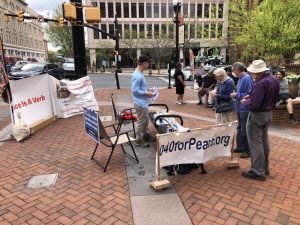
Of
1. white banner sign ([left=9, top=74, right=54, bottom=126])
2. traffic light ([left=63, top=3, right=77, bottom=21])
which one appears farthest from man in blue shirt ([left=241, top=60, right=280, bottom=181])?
traffic light ([left=63, top=3, right=77, bottom=21])

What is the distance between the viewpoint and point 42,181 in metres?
4.80

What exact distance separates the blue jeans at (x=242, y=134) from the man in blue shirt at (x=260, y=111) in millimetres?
879

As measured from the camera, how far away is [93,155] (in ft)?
18.1

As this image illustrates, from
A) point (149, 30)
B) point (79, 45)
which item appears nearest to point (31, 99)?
point (79, 45)

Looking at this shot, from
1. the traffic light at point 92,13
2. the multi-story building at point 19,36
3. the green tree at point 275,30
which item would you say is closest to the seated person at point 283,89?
the traffic light at point 92,13

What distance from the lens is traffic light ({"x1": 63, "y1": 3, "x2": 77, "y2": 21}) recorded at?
8664mm

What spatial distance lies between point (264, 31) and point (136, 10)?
1589 inches

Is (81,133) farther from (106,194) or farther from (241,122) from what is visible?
(241,122)

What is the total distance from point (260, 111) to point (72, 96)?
20.9ft

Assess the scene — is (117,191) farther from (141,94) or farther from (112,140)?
(141,94)

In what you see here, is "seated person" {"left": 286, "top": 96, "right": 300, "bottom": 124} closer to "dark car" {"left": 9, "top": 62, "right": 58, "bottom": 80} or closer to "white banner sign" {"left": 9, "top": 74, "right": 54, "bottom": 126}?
"white banner sign" {"left": 9, "top": 74, "right": 54, "bottom": 126}

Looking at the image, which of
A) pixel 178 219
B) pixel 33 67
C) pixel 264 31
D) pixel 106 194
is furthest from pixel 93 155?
pixel 33 67

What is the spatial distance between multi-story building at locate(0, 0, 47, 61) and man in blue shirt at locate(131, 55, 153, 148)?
59940 millimetres

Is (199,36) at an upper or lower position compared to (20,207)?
upper
